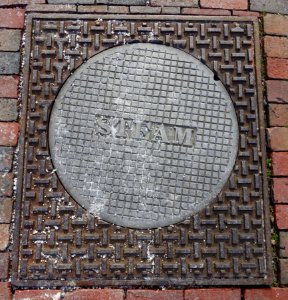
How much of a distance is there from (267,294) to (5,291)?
1.45 meters

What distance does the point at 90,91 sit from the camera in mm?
2861

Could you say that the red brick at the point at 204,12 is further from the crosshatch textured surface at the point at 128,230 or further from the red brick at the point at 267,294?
the red brick at the point at 267,294

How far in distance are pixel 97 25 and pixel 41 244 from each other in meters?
1.40

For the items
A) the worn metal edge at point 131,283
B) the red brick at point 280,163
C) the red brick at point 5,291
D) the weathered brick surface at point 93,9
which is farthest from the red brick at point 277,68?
the red brick at point 5,291

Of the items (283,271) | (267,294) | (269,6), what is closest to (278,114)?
(269,6)

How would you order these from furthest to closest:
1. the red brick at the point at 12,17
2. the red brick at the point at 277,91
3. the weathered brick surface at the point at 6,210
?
the red brick at the point at 12,17 → the red brick at the point at 277,91 → the weathered brick surface at the point at 6,210

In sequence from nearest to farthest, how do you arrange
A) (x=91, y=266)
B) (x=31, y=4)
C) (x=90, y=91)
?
(x=91, y=266) → (x=90, y=91) → (x=31, y=4)

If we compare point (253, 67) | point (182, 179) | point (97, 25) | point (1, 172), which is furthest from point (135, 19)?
point (1, 172)

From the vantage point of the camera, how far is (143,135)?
2.79m

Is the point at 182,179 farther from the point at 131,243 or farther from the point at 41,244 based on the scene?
the point at 41,244

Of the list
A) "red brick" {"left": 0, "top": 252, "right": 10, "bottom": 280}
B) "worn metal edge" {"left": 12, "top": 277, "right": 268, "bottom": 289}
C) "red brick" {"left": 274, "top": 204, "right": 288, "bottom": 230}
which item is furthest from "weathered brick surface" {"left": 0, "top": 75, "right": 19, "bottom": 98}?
"red brick" {"left": 274, "top": 204, "right": 288, "bottom": 230}

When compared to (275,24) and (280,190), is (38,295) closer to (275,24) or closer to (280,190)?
(280,190)

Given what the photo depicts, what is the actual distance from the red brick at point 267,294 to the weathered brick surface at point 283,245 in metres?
0.19

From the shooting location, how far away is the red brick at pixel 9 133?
281cm
